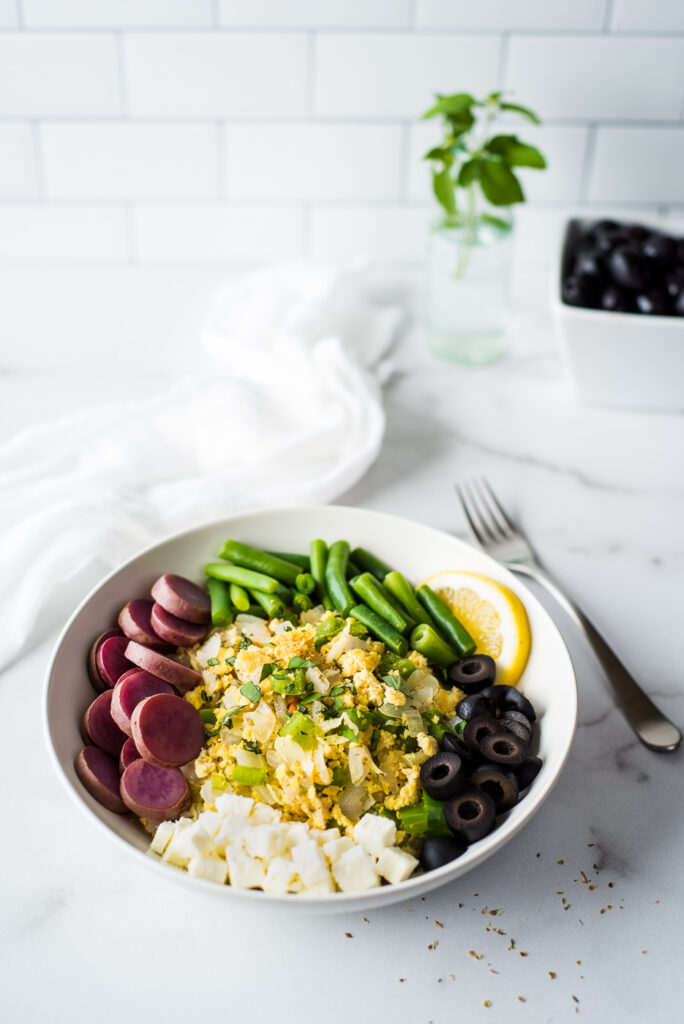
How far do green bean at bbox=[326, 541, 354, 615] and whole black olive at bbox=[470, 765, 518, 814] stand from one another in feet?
0.91

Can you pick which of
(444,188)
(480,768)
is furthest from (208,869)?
(444,188)

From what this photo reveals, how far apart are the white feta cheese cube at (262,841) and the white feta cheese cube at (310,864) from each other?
19mm

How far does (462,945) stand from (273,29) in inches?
61.2

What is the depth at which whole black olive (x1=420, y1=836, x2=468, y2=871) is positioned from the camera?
0.78 meters

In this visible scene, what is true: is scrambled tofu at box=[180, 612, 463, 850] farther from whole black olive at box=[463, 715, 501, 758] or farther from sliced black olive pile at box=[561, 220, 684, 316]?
sliced black olive pile at box=[561, 220, 684, 316]

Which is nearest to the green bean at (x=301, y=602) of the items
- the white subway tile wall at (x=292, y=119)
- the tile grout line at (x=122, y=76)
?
the white subway tile wall at (x=292, y=119)

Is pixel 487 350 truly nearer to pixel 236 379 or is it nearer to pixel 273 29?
pixel 236 379

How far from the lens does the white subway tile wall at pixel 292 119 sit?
5.35 feet

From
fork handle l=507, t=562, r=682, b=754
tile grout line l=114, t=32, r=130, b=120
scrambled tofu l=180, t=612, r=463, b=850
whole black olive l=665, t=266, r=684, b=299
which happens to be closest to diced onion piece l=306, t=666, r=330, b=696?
scrambled tofu l=180, t=612, r=463, b=850

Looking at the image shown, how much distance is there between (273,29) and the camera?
1.64 m

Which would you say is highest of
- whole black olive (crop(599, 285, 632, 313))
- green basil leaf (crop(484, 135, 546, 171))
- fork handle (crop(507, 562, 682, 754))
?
green basil leaf (crop(484, 135, 546, 171))

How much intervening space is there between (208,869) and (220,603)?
36 cm

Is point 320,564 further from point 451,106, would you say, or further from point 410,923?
point 451,106

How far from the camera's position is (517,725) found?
0.88 meters
